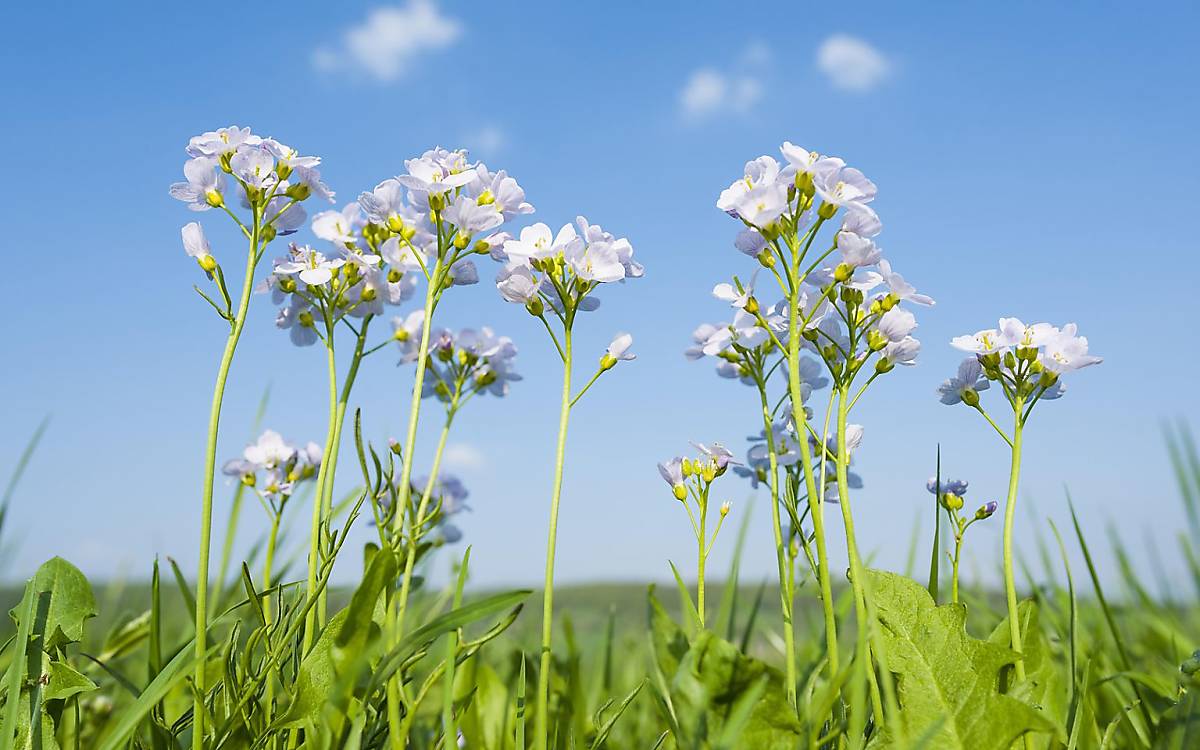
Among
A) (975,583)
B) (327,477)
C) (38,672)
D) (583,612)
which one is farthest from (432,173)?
(583,612)

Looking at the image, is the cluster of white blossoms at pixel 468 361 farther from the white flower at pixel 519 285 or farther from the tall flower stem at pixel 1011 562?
the tall flower stem at pixel 1011 562

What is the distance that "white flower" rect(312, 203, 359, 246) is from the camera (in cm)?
235

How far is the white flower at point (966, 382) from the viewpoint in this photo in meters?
2.12

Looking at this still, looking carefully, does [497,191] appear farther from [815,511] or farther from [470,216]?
[815,511]

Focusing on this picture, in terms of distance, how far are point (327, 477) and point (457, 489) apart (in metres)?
1.11

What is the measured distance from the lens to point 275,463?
2.74 meters

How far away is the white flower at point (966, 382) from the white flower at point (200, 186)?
69.0 inches

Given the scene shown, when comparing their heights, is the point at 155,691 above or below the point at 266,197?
below

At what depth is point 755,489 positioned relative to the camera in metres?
2.48

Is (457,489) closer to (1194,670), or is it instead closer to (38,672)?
(38,672)

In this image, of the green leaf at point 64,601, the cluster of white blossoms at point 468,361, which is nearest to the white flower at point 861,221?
the cluster of white blossoms at point 468,361

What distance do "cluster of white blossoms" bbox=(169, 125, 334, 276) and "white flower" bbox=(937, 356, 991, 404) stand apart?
4.99ft

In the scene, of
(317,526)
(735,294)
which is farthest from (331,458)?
(735,294)

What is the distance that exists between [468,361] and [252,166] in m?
0.80
